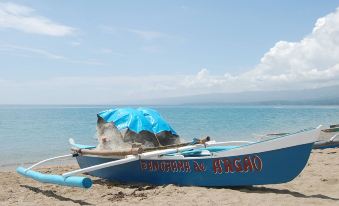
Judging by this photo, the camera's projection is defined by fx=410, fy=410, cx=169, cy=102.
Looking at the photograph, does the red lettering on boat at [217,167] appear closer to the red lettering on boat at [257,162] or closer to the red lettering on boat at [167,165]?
the red lettering on boat at [257,162]

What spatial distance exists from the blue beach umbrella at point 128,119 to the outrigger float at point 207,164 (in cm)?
87

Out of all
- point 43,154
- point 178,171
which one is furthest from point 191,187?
point 43,154

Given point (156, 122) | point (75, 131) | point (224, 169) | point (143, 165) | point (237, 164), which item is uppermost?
point (156, 122)

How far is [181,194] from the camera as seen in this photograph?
7.74 meters

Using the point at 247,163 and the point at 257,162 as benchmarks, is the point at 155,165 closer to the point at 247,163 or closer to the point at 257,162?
the point at 247,163

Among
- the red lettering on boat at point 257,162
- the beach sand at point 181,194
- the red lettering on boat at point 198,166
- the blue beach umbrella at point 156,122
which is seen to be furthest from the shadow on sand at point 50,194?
the red lettering on boat at point 257,162

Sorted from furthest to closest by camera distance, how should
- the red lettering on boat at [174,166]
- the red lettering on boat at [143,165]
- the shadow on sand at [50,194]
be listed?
the red lettering on boat at [143,165], the red lettering on boat at [174,166], the shadow on sand at [50,194]

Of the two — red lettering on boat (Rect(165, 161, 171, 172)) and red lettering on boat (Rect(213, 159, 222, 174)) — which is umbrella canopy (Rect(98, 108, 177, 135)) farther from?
red lettering on boat (Rect(213, 159, 222, 174))

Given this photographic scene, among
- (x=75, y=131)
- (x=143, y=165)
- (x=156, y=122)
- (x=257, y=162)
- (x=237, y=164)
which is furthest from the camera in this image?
(x=75, y=131)

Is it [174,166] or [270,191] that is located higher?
[174,166]

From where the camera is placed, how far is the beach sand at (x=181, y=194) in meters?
7.15

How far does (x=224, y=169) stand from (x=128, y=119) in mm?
3394

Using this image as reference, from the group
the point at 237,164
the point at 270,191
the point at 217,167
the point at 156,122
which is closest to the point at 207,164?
the point at 217,167

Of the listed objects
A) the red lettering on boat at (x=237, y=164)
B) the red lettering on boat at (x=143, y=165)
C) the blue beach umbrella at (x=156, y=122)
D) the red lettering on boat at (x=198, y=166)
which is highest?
the blue beach umbrella at (x=156, y=122)
